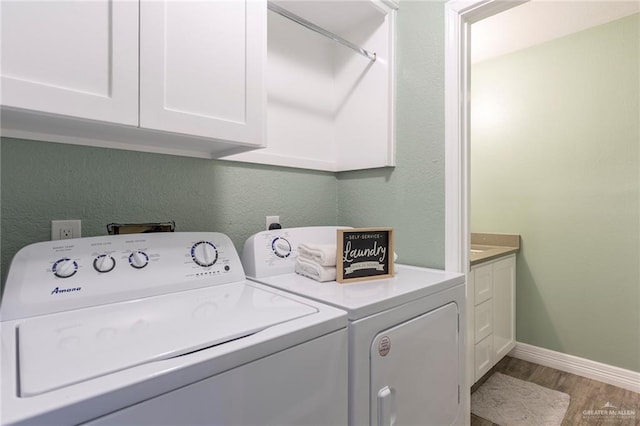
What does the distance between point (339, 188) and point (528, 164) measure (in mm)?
1886

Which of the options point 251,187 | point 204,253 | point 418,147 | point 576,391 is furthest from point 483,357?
point 204,253

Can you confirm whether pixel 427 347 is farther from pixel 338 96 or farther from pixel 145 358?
pixel 338 96

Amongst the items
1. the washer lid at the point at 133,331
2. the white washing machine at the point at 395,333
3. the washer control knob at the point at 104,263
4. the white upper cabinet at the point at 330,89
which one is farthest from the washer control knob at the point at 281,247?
the washer control knob at the point at 104,263

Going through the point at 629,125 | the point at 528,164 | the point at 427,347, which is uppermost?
the point at 629,125

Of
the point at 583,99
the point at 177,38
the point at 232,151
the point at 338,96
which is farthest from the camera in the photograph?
the point at 583,99

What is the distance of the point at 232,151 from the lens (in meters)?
1.36

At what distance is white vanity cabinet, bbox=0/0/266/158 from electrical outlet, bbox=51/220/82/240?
0.27 m

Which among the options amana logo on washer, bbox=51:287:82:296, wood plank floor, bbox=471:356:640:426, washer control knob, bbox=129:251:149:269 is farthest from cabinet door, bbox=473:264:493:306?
amana logo on washer, bbox=51:287:82:296

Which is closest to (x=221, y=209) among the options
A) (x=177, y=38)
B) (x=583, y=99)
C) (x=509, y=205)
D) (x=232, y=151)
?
(x=232, y=151)

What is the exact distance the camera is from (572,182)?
8.66 feet

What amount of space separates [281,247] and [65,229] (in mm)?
762

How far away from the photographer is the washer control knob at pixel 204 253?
3.97 feet

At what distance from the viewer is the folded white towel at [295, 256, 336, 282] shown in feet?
4.15

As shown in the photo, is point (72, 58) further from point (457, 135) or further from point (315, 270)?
point (457, 135)
